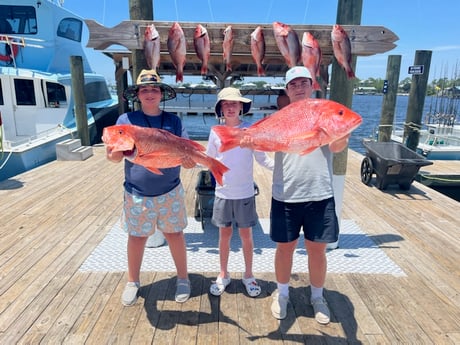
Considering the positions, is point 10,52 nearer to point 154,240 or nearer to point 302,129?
point 154,240

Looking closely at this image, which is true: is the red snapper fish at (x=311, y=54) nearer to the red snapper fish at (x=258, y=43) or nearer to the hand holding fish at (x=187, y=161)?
the red snapper fish at (x=258, y=43)

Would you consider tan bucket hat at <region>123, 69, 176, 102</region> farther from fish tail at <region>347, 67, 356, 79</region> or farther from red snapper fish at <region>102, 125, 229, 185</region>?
fish tail at <region>347, 67, 356, 79</region>

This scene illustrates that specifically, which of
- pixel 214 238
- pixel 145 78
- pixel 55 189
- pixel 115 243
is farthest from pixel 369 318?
pixel 55 189

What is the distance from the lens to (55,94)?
1088 centimetres

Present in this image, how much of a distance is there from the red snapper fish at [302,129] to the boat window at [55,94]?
10738mm

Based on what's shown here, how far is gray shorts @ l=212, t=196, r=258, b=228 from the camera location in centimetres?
269

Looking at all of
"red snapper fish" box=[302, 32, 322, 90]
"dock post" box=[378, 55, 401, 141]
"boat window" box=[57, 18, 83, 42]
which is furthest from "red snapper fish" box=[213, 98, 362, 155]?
"boat window" box=[57, 18, 83, 42]

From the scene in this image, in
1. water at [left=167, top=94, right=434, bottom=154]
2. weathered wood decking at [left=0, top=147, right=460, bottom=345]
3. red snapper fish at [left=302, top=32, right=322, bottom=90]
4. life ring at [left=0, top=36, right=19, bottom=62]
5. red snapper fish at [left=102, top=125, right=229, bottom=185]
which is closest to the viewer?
red snapper fish at [left=102, top=125, right=229, bottom=185]

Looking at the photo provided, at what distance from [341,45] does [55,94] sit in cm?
1065

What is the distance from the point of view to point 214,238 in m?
4.00

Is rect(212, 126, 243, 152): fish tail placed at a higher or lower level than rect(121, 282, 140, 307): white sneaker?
higher

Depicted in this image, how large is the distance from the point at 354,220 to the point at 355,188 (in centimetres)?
172

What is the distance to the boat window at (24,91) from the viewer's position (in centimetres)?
1002

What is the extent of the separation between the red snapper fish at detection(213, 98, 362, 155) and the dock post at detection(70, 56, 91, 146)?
928 cm
